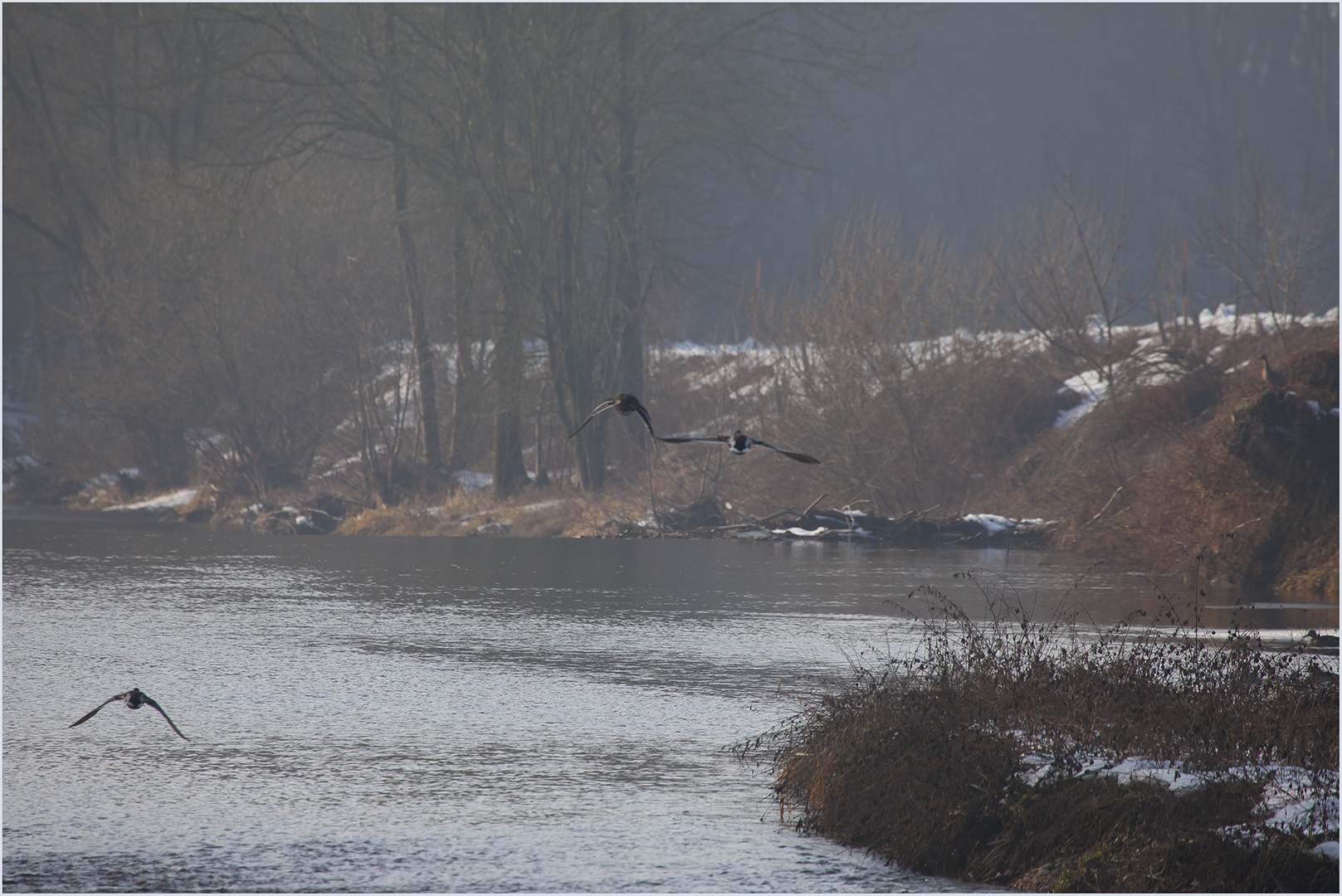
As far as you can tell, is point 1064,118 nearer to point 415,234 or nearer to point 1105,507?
point 415,234

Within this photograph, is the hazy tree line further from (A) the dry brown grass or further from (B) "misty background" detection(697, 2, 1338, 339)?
(B) "misty background" detection(697, 2, 1338, 339)

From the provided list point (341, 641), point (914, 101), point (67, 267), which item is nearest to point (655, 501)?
point (341, 641)

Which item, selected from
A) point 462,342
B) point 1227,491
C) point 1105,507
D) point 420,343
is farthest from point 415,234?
point 1227,491

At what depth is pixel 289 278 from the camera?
1320 inches

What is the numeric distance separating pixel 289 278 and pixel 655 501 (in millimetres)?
11665

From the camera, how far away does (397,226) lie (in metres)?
32.6

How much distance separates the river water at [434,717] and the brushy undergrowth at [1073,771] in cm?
34

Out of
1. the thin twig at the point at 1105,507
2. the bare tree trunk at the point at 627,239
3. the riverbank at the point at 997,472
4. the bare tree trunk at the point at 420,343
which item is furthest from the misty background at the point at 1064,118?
the thin twig at the point at 1105,507

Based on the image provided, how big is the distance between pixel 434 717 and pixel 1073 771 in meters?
5.11

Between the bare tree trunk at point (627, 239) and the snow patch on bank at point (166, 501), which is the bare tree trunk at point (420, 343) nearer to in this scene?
the bare tree trunk at point (627, 239)

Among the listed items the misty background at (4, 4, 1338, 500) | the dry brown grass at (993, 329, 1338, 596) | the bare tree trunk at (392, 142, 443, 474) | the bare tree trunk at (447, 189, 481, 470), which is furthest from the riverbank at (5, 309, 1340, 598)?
the bare tree trunk at (447, 189, 481, 470)

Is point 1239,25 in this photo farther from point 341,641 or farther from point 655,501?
point 341,641

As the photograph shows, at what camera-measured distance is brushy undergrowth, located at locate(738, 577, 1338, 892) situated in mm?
6652

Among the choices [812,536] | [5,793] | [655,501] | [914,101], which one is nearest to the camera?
[5,793]
